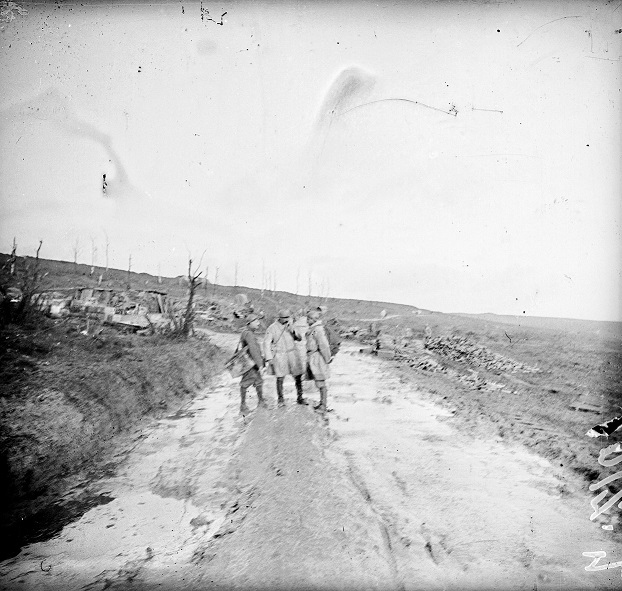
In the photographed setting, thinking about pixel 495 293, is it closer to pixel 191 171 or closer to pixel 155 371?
pixel 191 171

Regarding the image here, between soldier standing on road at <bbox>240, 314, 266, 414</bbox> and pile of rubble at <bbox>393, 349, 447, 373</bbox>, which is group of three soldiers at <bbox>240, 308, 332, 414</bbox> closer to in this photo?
soldier standing on road at <bbox>240, 314, 266, 414</bbox>

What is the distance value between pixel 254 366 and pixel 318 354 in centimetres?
54

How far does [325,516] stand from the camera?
2.33 metres

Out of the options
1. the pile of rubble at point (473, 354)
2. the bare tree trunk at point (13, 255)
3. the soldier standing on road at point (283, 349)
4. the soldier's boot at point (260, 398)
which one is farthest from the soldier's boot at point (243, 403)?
the bare tree trunk at point (13, 255)

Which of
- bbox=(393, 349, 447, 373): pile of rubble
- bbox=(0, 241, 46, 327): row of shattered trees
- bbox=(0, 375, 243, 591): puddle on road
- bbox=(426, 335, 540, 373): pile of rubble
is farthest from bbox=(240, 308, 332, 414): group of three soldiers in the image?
bbox=(0, 241, 46, 327): row of shattered trees

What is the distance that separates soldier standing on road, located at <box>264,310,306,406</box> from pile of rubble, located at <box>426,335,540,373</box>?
1164 mm

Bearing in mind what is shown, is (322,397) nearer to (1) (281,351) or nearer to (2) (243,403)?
(1) (281,351)

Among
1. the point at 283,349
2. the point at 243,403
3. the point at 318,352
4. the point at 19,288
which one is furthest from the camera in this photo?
the point at 283,349

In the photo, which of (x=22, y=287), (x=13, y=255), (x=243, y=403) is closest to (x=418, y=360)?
(x=243, y=403)

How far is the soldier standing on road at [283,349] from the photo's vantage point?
340cm

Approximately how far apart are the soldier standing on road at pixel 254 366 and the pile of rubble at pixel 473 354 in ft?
4.83

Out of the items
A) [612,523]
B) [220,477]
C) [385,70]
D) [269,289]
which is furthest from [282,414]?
[385,70]

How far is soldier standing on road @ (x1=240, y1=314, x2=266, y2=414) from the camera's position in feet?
10.6

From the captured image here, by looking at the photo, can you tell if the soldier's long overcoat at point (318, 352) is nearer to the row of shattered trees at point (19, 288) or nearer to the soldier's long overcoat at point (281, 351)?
the soldier's long overcoat at point (281, 351)
